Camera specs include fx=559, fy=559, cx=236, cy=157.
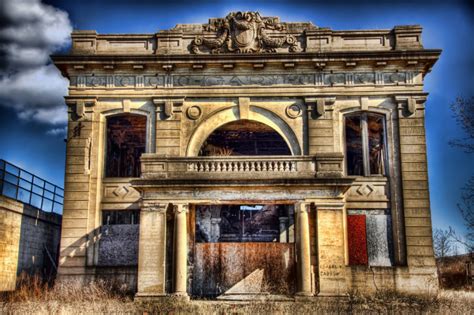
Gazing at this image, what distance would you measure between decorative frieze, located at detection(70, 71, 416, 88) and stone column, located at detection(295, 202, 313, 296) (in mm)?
7100

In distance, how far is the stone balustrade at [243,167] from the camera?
67.7ft

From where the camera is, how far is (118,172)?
28.0m

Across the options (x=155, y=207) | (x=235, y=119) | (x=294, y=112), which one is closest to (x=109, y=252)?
(x=155, y=207)

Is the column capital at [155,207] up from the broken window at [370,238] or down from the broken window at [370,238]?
up

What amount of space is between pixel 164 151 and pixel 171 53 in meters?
4.54

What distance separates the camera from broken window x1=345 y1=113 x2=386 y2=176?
985 inches

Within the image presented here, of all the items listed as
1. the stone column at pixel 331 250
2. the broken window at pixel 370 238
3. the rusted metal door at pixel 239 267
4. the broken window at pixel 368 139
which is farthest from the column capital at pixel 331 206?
the broken window at pixel 368 139

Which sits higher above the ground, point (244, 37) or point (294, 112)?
point (244, 37)

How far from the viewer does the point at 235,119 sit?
990 inches

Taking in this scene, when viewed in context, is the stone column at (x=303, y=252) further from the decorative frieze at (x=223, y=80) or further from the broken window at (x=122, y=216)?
the broken window at (x=122, y=216)

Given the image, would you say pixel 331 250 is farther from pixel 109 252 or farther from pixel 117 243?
pixel 109 252

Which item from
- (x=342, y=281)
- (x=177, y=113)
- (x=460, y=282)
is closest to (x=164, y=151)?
(x=177, y=113)

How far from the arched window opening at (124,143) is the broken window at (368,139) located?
9.89 m

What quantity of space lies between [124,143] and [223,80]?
703 centimetres
